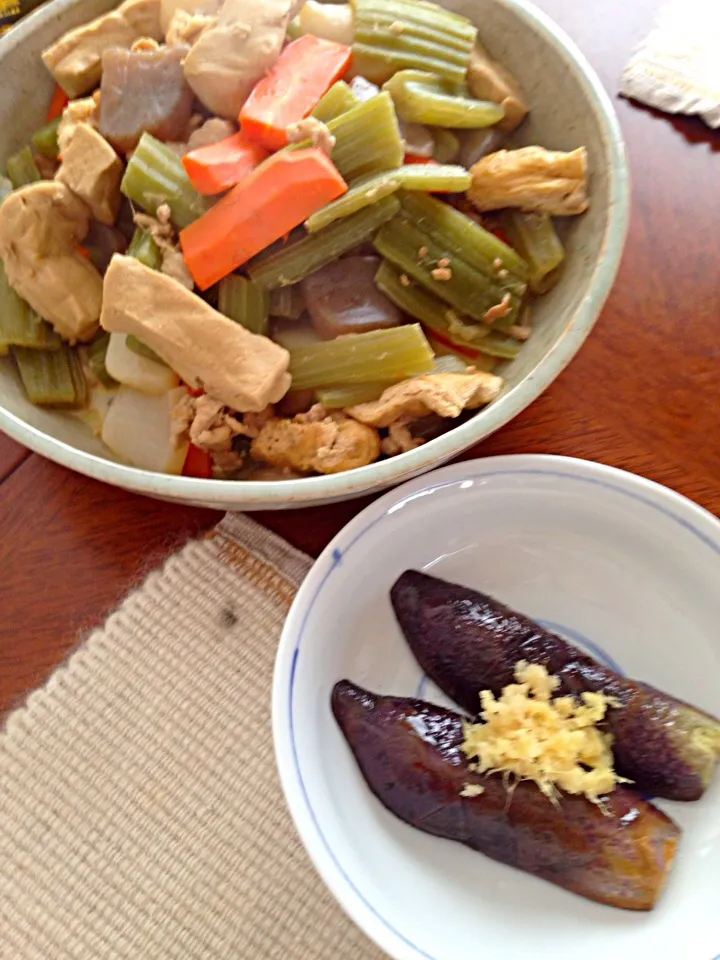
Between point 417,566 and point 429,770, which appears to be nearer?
point 429,770

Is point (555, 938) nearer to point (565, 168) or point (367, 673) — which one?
point (367, 673)

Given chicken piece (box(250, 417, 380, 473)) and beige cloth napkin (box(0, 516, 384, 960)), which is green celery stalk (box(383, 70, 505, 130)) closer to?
chicken piece (box(250, 417, 380, 473))

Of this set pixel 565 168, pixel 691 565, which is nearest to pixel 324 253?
pixel 565 168

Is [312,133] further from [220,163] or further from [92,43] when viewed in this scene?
[92,43]

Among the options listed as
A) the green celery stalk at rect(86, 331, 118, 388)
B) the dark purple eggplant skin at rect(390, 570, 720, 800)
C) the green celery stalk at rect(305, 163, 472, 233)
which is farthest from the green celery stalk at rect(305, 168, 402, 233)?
the dark purple eggplant skin at rect(390, 570, 720, 800)

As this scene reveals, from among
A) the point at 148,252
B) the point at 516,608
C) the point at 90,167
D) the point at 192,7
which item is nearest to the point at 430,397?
the point at 516,608

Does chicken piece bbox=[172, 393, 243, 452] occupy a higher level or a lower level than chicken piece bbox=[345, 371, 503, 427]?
lower
